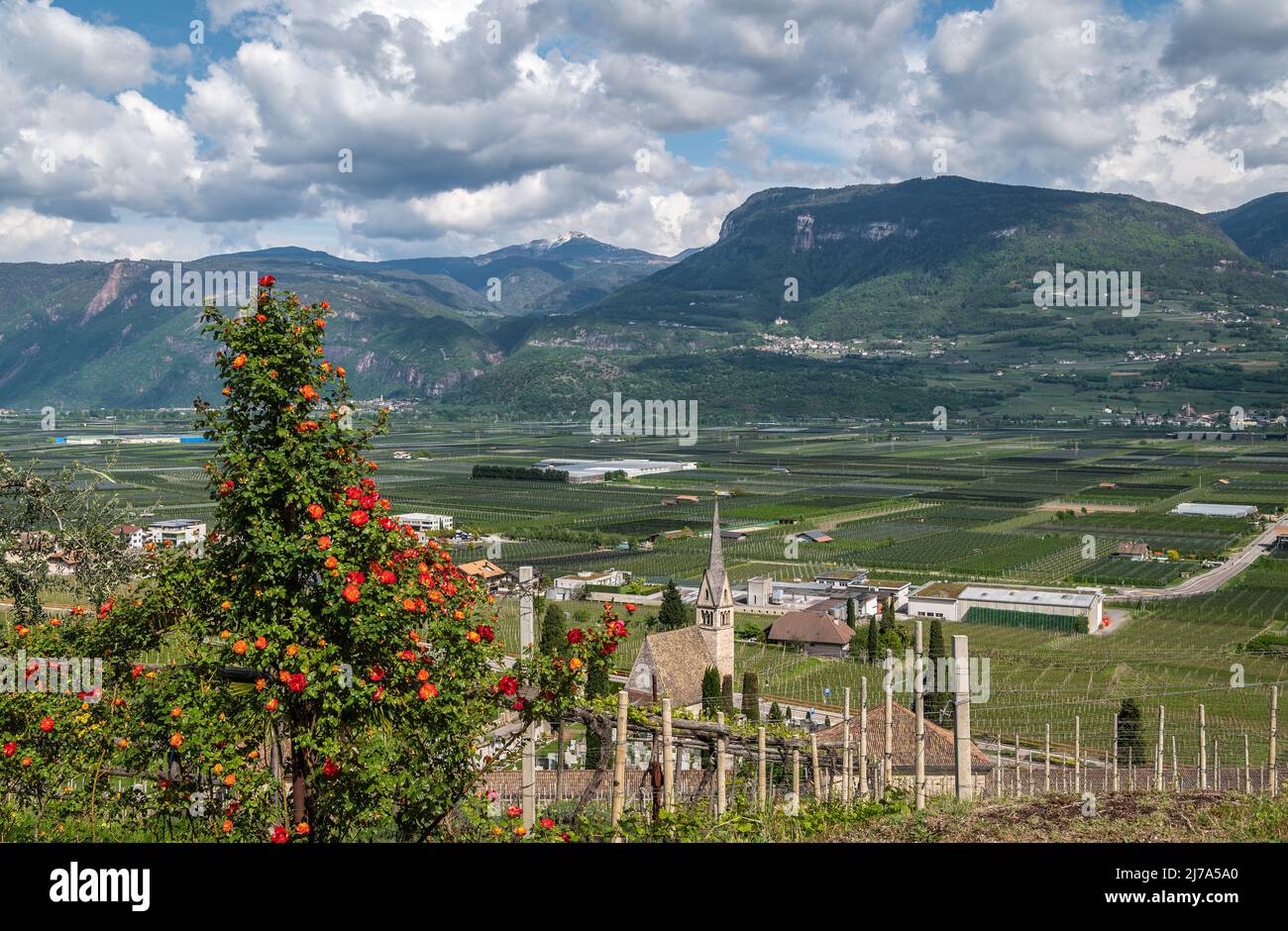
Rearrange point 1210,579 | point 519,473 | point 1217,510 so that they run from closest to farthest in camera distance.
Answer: point 1210,579, point 1217,510, point 519,473

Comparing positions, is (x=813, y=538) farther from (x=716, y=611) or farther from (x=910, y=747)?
(x=910, y=747)

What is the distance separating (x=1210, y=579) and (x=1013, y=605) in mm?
19547

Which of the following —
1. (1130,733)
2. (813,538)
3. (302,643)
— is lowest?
(1130,733)

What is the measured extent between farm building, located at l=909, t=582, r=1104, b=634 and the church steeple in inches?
867

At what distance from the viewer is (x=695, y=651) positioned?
3934cm

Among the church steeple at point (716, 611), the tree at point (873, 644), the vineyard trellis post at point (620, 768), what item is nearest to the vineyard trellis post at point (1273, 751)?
the vineyard trellis post at point (620, 768)

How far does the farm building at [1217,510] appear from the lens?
98219mm

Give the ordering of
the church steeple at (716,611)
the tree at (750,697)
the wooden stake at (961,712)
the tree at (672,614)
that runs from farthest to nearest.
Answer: the tree at (672,614), the church steeple at (716,611), the tree at (750,697), the wooden stake at (961,712)

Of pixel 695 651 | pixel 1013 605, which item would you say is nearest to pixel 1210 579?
pixel 1013 605

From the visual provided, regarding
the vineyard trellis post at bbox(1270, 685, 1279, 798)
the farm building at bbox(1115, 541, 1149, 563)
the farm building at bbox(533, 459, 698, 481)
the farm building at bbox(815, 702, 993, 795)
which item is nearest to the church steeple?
the farm building at bbox(815, 702, 993, 795)

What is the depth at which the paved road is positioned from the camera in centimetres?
6538

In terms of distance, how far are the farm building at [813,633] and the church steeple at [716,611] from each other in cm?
1235

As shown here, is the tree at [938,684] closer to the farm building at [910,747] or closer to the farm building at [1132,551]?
the farm building at [910,747]

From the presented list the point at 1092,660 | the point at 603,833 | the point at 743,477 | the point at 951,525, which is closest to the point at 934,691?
the point at 1092,660
